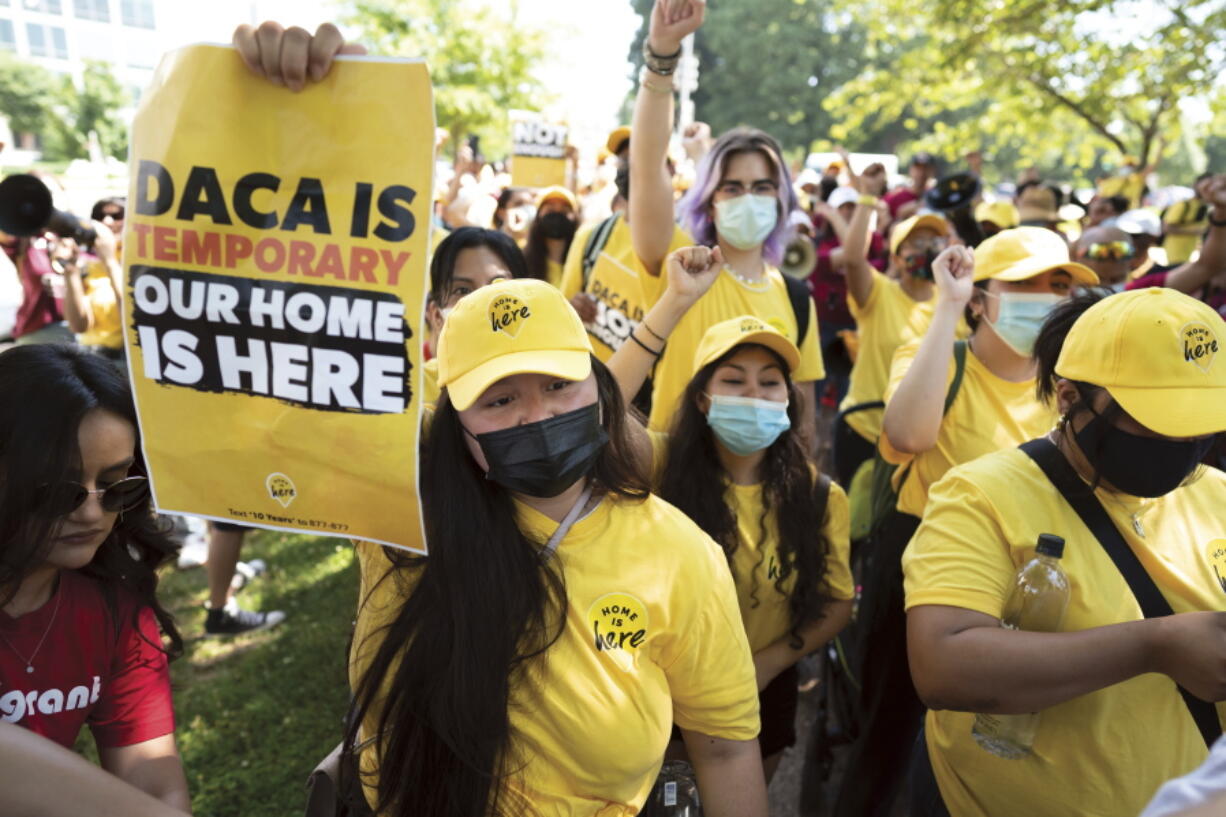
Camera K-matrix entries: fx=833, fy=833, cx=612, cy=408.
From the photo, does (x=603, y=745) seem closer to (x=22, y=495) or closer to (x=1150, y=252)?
(x=22, y=495)

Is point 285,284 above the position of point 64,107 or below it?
above

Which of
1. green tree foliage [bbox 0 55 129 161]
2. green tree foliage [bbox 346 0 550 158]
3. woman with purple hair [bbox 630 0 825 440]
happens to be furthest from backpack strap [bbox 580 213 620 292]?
green tree foliage [bbox 0 55 129 161]

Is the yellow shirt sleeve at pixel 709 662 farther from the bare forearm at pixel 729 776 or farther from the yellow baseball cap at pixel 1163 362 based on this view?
the yellow baseball cap at pixel 1163 362

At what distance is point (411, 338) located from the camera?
1.60 m

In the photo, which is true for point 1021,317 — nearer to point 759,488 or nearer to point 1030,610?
point 759,488

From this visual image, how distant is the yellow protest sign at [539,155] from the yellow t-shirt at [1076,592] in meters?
6.33

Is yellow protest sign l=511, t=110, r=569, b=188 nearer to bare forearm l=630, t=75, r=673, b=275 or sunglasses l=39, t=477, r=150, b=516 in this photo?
bare forearm l=630, t=75, r=673, b=275

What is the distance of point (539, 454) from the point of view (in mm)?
1734

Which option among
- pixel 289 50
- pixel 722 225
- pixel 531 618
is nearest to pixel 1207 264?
pixel 722 225

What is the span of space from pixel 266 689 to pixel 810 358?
10.2ft

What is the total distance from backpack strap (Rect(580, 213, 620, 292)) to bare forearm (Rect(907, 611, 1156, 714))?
8.27 ft

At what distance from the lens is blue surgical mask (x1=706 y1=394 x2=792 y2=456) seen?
2.61 m

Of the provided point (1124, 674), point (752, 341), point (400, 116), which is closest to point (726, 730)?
point (1124, 674)

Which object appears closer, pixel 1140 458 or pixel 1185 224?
pixel 1140 458
